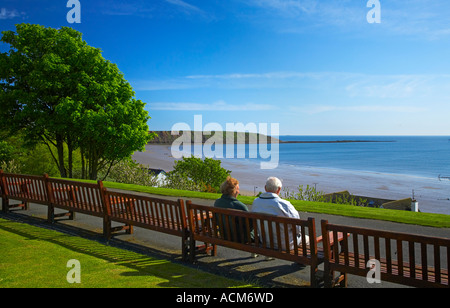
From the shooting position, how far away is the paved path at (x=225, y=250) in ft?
17.0

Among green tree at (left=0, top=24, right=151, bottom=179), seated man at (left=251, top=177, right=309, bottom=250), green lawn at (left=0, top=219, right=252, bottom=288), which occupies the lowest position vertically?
green lawn at (left=0, top=219, right=252, bottom=288)

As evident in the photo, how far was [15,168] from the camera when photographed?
25.7 m

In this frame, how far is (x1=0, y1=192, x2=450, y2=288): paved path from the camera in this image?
5.20m

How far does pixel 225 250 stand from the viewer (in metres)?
6.57

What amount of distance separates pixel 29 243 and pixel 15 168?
72.7ft

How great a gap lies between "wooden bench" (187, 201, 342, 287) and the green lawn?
1.90ft

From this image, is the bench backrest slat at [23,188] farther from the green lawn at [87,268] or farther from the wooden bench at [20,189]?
the green lawn at [87,268]

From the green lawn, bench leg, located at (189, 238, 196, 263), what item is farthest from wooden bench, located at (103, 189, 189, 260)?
the green lawn

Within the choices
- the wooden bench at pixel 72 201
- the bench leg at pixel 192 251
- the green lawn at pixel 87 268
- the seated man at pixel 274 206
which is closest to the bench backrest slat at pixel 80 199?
the wooden bench at pixel 72 201

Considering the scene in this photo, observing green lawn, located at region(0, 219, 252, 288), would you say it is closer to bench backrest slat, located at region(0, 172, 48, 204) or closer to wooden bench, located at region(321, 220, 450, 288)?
wooden bench, located at region(321, 220, 450, 288)

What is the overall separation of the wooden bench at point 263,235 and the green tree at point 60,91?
18.8 meters

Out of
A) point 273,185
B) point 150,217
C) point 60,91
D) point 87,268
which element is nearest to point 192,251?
point 150,217
